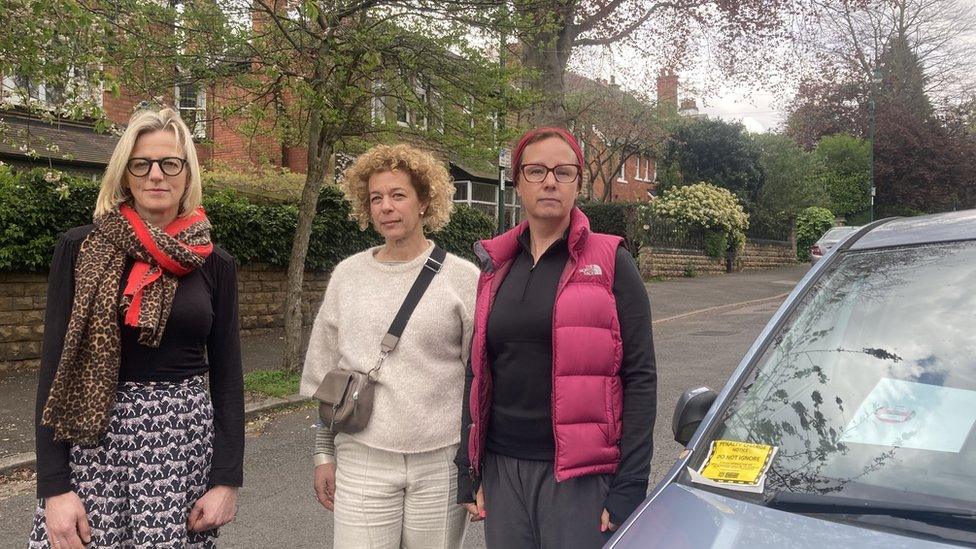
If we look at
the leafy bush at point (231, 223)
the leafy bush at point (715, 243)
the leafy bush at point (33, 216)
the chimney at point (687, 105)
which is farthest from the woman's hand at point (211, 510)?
the chimney at point (687, 105)

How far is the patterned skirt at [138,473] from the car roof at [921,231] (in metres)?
2.23

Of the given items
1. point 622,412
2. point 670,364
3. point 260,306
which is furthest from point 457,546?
point 260,306

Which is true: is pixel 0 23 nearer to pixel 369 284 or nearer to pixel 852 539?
pixel 369 284

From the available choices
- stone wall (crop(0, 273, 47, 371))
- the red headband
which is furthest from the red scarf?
stone wall (crop(0, 273, 47, 371))

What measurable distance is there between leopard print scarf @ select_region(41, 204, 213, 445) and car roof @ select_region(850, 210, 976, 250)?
84.7 inches

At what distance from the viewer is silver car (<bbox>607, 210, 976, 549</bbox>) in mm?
1771

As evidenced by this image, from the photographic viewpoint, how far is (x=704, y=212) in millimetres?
25438

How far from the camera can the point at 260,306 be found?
40.1 feet

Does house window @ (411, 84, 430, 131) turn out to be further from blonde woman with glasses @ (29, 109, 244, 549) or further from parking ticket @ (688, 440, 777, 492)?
parking ticket @ (688, 440, 777, 492)

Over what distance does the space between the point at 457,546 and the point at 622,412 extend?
793 mm

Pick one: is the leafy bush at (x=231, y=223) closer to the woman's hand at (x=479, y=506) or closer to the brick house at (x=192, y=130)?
the brick house at (x=192, y=130)

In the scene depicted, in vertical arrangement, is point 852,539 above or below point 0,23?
below

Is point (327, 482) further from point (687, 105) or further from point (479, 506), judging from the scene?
point (687, 105)

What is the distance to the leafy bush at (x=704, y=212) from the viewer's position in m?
25.0
